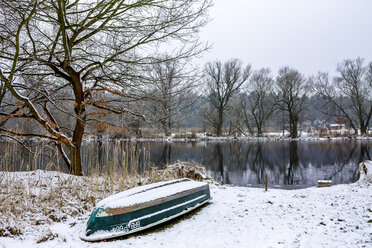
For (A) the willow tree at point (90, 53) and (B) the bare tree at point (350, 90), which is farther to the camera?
(B) the bare tree at point (350, 90)

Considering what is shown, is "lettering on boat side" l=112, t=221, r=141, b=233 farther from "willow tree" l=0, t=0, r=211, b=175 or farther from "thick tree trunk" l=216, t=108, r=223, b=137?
"thick tree trunk" l=216, t=108, r=223, b=137

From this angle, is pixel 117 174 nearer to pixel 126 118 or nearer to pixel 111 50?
pixel 126 118

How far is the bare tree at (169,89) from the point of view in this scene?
5.00 m

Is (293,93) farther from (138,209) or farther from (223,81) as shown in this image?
(138,209)

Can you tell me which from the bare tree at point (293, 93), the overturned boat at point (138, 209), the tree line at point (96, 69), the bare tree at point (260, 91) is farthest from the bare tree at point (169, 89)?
the bare tree at point (260, 91)

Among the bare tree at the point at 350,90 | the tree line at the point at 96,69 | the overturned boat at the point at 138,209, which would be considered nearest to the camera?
the overturned boat at the point at 138,209

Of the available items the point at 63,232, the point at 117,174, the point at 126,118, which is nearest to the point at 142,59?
the point at 126,118

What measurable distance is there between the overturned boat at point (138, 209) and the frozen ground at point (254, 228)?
0.40 ft

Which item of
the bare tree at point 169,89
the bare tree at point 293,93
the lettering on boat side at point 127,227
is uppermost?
the bare tree at point 293,93

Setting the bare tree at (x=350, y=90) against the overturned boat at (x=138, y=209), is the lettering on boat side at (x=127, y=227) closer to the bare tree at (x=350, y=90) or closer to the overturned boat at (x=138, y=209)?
the overturned boat at (x=138, y=209)

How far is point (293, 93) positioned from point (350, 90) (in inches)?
272

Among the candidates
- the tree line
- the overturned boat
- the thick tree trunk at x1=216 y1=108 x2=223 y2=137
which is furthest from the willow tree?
the thick tree trunk at x1=216 y1=108 x2=223 y2=137

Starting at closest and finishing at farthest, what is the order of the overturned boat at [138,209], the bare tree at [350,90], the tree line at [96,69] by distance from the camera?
the overturned boat at [138,209] → the tree line at [96,69] → the bare tree at [350,90]

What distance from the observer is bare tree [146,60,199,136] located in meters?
5.00
